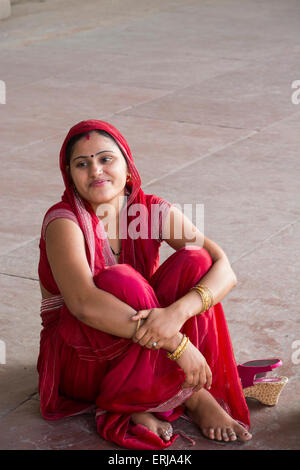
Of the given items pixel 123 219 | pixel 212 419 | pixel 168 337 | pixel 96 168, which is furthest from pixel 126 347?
pixel 96 168

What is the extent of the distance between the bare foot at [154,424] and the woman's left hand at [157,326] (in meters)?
0.28

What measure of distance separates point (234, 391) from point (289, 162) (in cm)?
340

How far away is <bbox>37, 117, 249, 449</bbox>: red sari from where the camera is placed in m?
2.70

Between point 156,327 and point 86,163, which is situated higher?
point 86,163

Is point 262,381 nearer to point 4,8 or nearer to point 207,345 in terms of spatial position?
point 207,345

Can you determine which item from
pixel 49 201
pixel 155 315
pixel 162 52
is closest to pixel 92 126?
pixel 155 315

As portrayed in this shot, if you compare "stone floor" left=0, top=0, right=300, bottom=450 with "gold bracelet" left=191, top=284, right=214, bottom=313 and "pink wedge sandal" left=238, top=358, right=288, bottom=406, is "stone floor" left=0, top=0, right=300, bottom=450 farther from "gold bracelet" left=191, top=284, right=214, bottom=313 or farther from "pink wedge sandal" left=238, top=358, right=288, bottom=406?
"gold bracelet" left=191, top=284, right=214, bottom=313

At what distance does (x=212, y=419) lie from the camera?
2.78 metres

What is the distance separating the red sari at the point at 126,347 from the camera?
270 cm

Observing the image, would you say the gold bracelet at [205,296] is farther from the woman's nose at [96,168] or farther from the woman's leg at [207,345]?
the woman's nose at [96,168]

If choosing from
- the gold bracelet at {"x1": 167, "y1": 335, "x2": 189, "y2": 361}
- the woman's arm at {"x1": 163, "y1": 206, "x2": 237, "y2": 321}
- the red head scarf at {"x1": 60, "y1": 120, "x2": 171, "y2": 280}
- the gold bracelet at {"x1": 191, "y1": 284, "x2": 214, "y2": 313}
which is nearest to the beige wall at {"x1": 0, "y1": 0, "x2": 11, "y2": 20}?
the red head scarf at {"x1": 60, "y1": 120, "x2": 171, "y2": 280}

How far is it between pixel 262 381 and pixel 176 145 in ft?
12.2

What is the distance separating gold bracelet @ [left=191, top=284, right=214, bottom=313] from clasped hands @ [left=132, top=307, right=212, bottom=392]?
102 mm

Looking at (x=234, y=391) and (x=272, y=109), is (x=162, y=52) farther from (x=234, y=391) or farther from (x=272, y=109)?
(x=234, y=391)
